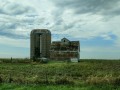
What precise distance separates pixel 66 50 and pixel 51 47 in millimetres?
6734

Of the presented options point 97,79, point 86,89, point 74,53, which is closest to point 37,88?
point 86,89

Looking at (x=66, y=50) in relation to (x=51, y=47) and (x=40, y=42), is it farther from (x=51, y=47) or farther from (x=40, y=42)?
(x=40, y=42)

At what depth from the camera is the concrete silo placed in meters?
117

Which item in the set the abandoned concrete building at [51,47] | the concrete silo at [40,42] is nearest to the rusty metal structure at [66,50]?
the abandoned concrete building at [51,47]

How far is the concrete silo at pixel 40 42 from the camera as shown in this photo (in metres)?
117

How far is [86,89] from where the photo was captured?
67.6ft

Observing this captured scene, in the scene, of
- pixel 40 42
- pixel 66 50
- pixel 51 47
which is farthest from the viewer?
pixel 40 42

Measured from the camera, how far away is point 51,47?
102m

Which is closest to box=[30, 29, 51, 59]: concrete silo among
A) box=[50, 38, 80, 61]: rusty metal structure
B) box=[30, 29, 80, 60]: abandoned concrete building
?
box=[30, 29, 80, 60]: abandoned concrete building

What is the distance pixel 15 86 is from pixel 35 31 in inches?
4116

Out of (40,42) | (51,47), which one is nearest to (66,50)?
(51,47)

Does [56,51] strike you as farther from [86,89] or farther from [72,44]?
[86,89]

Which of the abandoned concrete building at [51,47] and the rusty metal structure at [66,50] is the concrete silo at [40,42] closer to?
the abandoned concrete building at [51,47]

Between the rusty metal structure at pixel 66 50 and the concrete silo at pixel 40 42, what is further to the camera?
the concrete silo at pixel 40 42
